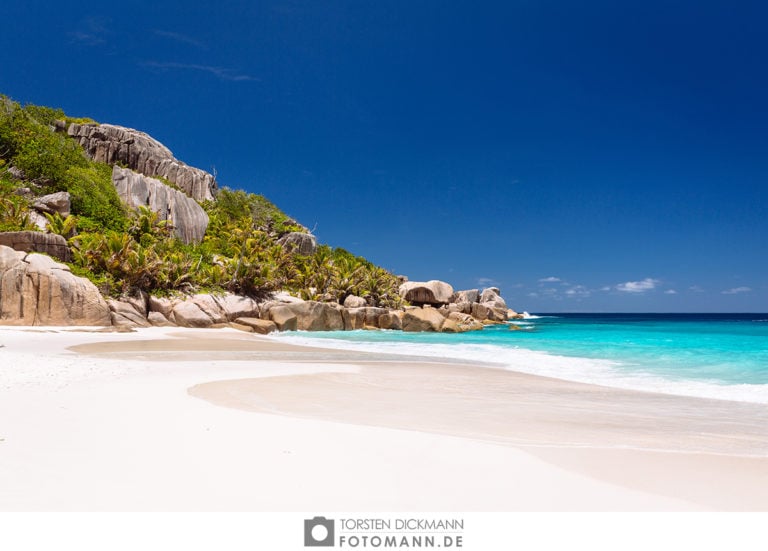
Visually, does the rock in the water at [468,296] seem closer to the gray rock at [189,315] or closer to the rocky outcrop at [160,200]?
the rocky outcrop at [160,200]

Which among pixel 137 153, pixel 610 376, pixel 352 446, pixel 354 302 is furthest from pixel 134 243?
pixel 352 446

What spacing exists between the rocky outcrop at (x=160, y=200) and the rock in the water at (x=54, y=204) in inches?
362

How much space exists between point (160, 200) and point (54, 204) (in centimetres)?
1206

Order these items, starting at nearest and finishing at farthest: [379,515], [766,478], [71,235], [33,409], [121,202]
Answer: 1. [379,515]
2. [766,478]
3. [33,409]
4. [71,235]
5. [121,202]

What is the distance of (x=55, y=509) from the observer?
3.21m

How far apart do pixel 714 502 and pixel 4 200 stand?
33.6 metres

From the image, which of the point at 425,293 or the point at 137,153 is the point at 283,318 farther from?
the point at 137,153

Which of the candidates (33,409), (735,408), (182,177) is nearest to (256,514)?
(33,409)

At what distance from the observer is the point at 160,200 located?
1689 inches

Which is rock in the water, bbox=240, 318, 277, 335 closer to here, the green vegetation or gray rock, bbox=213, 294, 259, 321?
gray rock, bbox=213, 294, 259, 321

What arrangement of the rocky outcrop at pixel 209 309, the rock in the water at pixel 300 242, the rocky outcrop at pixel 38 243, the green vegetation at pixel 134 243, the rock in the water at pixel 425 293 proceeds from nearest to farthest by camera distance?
1. the rocky outcrop at pixel 38 243
2. the green vegetation at pixel 134 243
3. the rocky outcrop at pixel 209 309
4. the rock in the water at pixel 300 242
5. the rock in the water at pixel 425 293

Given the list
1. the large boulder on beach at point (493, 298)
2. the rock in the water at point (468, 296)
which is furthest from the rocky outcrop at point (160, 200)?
the large boulder on beach at point (493, 298)

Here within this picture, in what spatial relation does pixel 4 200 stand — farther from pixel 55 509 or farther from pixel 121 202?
pixel 55 509

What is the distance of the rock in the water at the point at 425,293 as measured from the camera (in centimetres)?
5750
